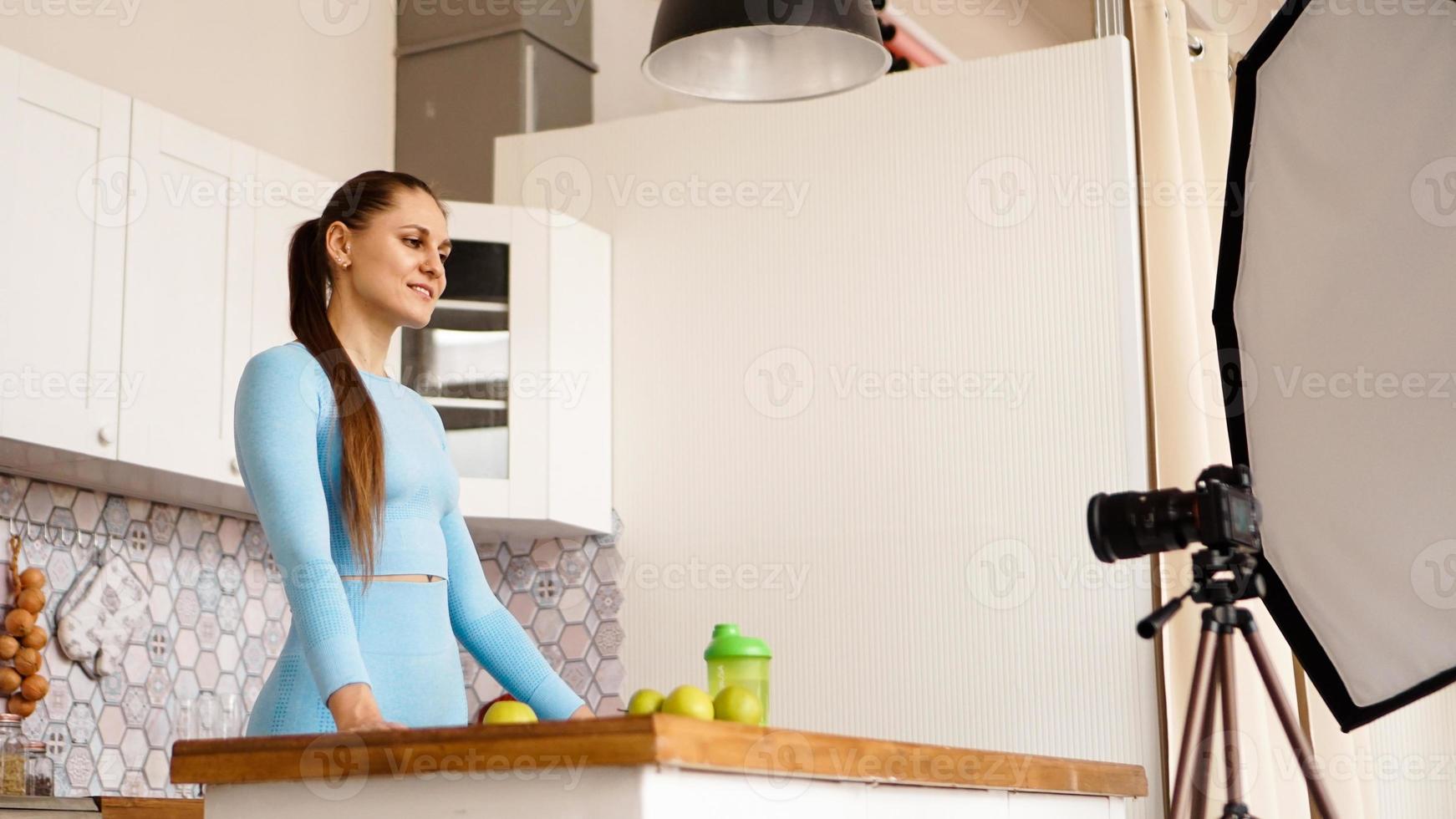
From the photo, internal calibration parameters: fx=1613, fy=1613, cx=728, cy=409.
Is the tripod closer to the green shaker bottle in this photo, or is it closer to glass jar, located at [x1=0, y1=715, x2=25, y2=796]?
the green shaker bottle

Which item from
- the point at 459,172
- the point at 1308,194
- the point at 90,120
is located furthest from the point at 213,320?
the point at 1308,194

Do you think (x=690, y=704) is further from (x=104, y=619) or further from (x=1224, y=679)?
(x=104, y=619)

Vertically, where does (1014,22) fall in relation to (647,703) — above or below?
above

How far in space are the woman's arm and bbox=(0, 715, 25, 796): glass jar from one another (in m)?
1.11

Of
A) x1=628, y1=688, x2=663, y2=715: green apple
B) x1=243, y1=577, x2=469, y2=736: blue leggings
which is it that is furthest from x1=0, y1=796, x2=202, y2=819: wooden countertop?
x1=628, y1=688, x2=663, y2=715: green apple

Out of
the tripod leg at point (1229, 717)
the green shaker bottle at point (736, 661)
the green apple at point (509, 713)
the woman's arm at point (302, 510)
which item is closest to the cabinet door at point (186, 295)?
the woman's arm at point (302, 510)

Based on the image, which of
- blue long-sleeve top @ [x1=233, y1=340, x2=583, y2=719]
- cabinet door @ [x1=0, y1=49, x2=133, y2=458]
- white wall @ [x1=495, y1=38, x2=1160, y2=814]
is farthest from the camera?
white wall @ [x1=495, y1=38, x2=1160, y2=814]

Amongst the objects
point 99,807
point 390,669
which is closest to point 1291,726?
point 390,669

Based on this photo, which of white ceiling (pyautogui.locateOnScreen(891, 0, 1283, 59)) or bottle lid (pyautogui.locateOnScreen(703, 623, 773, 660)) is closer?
bottle lid (pyautogui.locateOnScreen(703, 623, 773, 660))

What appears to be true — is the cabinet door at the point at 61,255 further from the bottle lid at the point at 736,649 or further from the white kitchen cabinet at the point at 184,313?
the bottle lid at the point at 736,649

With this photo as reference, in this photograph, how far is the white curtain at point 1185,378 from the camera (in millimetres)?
2750

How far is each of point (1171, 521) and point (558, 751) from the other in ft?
→ 2.49

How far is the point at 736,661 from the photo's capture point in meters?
1.85

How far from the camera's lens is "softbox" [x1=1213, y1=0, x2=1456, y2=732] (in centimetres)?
187
